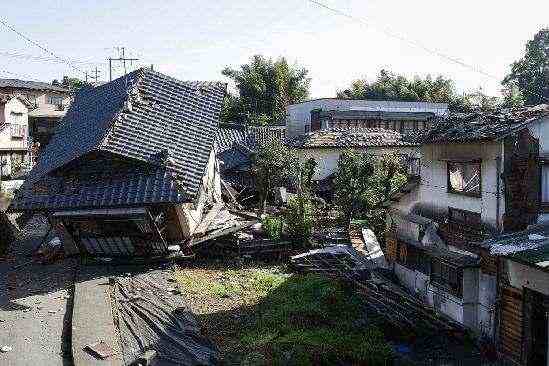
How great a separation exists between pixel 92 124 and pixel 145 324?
12.1m

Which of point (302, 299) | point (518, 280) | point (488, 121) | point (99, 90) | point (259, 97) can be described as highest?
point (259, 97)

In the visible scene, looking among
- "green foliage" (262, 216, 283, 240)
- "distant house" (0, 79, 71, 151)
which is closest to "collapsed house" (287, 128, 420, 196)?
"green foliage" (262, 216, 283, 240)

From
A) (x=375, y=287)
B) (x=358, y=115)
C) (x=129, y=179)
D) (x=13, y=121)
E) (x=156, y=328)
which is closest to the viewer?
(x=156, y=328)

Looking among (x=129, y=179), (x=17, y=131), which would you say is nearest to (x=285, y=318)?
(x=129, y=179)

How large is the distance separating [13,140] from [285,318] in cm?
3429

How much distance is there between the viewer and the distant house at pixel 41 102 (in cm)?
5062

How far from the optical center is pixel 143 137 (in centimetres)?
1877

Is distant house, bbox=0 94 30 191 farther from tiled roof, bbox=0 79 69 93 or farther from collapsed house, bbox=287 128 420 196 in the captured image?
collapsed house, bbox=287 128 420 196

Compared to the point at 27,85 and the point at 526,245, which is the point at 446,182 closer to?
the point at 526,245

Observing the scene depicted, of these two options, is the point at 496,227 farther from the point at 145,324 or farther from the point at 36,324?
the point at 36,324

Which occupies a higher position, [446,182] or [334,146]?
[334,146]

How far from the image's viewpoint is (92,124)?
21312 mm

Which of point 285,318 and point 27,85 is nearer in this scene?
point 285,318

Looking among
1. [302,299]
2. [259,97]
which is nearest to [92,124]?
[302,299]
